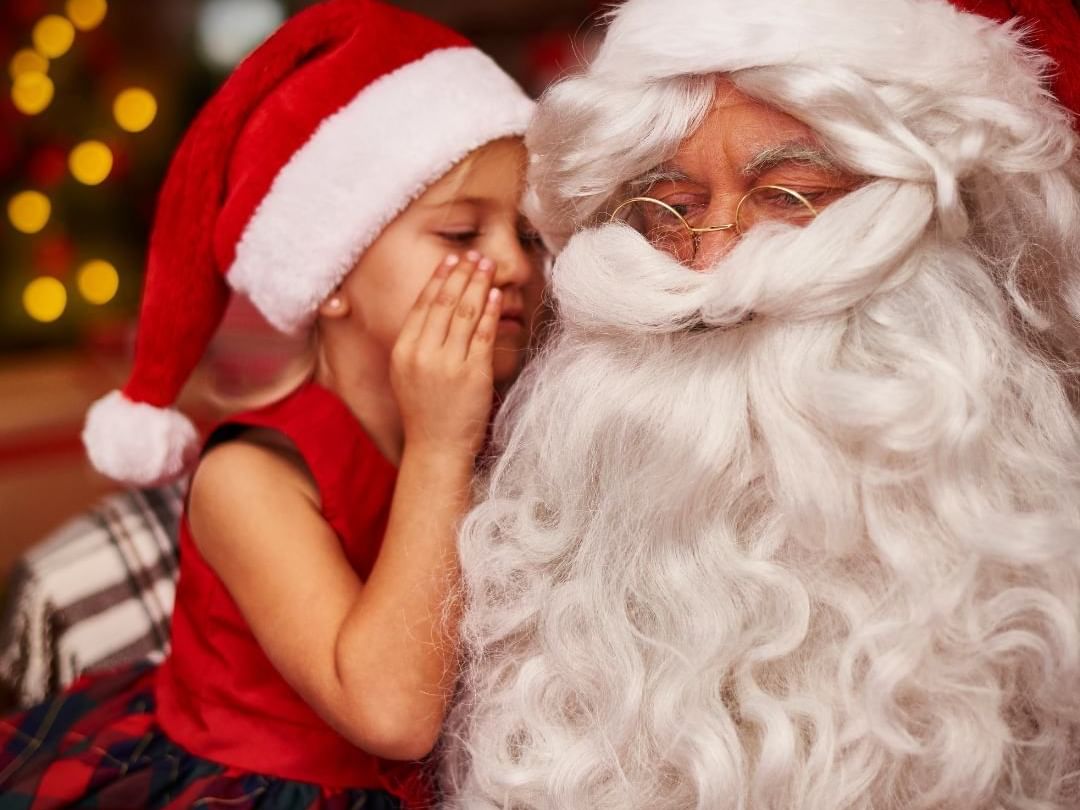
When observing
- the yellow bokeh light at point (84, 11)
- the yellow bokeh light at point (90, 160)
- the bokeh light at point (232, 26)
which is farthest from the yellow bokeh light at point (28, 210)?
the bokeh light at point (232, 26)

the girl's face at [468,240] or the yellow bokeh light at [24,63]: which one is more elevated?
the girl's face at [468,240]

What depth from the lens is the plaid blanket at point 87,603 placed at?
160 centimetres

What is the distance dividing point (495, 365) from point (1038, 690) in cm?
68

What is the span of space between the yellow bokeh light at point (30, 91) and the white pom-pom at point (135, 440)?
2809 millimetres

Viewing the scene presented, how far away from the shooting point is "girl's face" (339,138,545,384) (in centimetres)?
125

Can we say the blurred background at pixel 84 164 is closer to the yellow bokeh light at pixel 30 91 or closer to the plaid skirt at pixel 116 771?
the yellow bokeh light at pixel 30 91

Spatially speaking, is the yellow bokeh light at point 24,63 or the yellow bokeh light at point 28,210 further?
the yellow bokeh light at point 28,210

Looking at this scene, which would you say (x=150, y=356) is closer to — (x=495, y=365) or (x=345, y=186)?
(x=345, y=186)

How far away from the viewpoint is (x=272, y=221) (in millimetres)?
1279

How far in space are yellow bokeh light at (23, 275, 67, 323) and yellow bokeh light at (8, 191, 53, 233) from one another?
8.6 inches

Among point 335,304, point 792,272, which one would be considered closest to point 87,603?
point 335,304

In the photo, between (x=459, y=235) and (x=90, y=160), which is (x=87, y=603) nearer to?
(x=459, y=235)

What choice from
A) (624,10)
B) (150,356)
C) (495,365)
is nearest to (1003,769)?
(495,365)

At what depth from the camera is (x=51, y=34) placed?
367cm
